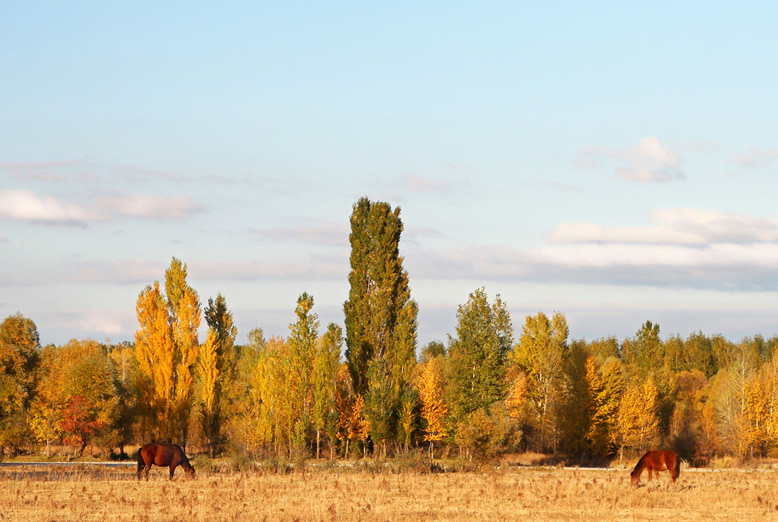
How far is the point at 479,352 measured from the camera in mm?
52156

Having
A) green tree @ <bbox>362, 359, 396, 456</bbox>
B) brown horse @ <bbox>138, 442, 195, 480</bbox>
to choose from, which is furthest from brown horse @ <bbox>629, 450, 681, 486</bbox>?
green tree @ <bbox>362, 359, 396, 456</bbox>

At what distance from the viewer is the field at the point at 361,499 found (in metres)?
22.6

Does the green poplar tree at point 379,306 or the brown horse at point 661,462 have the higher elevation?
the green poplar tree at point 379,306

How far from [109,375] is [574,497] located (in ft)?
148

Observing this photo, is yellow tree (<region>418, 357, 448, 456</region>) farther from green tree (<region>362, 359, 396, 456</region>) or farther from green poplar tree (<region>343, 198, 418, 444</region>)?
green tree (<region>362, 359, 396, 456</region>)

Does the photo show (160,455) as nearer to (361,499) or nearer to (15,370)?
(361,499)

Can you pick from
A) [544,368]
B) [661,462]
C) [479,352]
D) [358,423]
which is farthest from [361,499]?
[544,368]

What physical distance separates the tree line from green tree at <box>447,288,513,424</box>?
85 mm

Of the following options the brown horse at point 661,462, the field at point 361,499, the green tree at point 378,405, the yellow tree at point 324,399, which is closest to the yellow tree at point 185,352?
the yellow tree at point 324,399

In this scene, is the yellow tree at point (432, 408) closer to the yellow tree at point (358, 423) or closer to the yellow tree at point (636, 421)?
the yellow tree at point (358, 423)

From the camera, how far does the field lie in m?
22.6

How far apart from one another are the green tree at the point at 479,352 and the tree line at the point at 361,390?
85mm

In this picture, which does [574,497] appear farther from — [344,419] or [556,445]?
[556,445]

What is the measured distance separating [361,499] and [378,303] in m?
34.3
